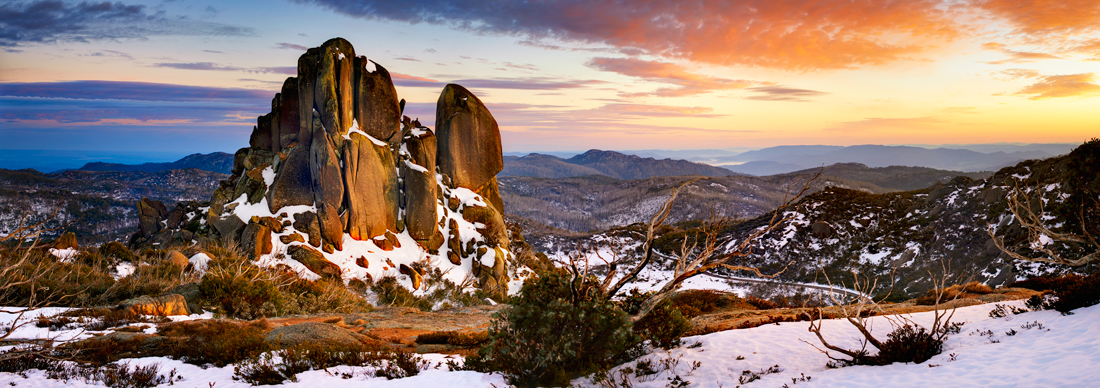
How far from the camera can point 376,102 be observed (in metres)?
35.0

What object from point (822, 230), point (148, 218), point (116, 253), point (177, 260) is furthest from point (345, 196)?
point (822, 230)

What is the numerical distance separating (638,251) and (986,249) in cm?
4018

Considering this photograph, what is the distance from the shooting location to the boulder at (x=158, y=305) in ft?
39.2

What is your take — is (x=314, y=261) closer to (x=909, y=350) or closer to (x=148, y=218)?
(x=148, y=218)

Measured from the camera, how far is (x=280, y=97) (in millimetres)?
33500

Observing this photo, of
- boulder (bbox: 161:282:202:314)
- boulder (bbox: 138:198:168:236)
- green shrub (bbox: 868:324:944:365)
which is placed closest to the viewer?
green shrub (bbox: 868:324:944:365)

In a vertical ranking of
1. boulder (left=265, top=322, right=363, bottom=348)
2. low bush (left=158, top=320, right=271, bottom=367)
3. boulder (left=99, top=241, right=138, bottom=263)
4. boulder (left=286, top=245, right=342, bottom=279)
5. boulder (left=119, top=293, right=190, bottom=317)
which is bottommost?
boulder (left=286, top=245, right=342, bottom=279)

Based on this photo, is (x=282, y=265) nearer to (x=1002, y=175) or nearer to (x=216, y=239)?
(x=216, y=239)

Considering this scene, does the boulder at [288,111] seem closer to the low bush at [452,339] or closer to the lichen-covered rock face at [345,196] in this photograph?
the lichen-covered rock face at [345,196]

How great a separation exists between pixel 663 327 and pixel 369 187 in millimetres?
27003

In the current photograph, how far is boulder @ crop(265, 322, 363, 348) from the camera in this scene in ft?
34.0

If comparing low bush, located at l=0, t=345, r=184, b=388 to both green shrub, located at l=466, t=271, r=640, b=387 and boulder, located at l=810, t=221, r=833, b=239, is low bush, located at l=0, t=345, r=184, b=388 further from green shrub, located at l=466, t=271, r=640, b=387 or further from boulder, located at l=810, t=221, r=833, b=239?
boulder, located at l=810, t=221, r=833, b=239

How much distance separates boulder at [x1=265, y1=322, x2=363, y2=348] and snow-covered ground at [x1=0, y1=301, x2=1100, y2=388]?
4.77ft

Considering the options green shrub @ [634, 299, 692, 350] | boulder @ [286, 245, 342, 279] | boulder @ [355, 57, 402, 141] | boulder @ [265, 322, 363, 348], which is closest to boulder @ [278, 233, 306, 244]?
boulder @ [286, 245, 342, 279]
